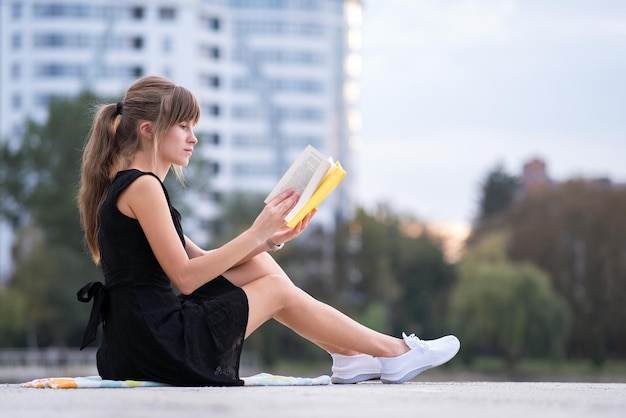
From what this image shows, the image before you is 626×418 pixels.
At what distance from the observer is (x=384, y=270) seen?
187 feet

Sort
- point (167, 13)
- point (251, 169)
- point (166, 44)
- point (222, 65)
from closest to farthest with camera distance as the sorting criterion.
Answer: point (166, 44), point (167, 13), point (222, 65), point (251, 169)

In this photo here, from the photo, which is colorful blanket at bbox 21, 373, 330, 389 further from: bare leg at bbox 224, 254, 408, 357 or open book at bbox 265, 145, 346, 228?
open book at bbox 265, 145, 346, 228

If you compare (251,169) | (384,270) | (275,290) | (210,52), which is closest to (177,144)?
(275,290)

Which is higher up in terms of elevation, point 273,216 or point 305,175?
point 305,175

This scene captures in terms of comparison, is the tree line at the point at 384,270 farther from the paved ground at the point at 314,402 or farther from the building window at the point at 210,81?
the paved ground at the point at 314,402

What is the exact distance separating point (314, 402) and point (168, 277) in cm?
132

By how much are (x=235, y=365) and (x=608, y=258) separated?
144 feet

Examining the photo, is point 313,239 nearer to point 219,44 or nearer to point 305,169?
point 219,44

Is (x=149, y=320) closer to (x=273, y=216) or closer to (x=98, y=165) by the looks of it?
(x=273, y=216)

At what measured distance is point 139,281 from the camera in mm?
5242

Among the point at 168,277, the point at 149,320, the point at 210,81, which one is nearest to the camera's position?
the point at 149,320

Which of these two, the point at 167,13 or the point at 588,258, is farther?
the point at 167,13

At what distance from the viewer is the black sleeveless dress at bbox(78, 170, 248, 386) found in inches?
203

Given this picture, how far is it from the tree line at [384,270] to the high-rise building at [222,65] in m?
15.2
